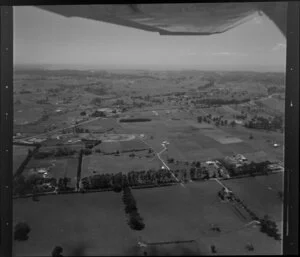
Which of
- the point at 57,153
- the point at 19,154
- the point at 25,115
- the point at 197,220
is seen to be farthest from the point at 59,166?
the point at 197,220

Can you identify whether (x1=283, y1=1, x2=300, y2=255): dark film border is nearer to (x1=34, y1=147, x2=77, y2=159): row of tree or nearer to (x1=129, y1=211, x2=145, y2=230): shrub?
(x1=129, y1=211, x2=145, y2=230): shrub

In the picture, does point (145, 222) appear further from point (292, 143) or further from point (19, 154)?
point (292, 143)

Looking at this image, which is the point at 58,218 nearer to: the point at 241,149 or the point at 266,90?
the point at 241,149

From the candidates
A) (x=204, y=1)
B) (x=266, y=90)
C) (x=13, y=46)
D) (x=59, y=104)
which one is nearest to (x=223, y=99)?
(x=266, y=90)

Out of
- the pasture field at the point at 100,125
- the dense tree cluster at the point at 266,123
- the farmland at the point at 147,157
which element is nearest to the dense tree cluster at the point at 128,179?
the farmland at the point at 147,157

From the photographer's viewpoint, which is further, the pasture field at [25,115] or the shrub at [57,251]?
the pasture field at [25,115]

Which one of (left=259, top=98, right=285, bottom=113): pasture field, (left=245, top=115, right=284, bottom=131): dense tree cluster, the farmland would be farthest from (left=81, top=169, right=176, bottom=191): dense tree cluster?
(left=259, top=98, right=285, bottom=113): pasture field

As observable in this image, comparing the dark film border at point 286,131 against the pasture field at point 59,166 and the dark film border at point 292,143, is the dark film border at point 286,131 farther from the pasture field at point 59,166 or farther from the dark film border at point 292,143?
the pasture field at point 59,166

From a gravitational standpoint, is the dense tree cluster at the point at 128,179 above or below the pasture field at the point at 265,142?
below
